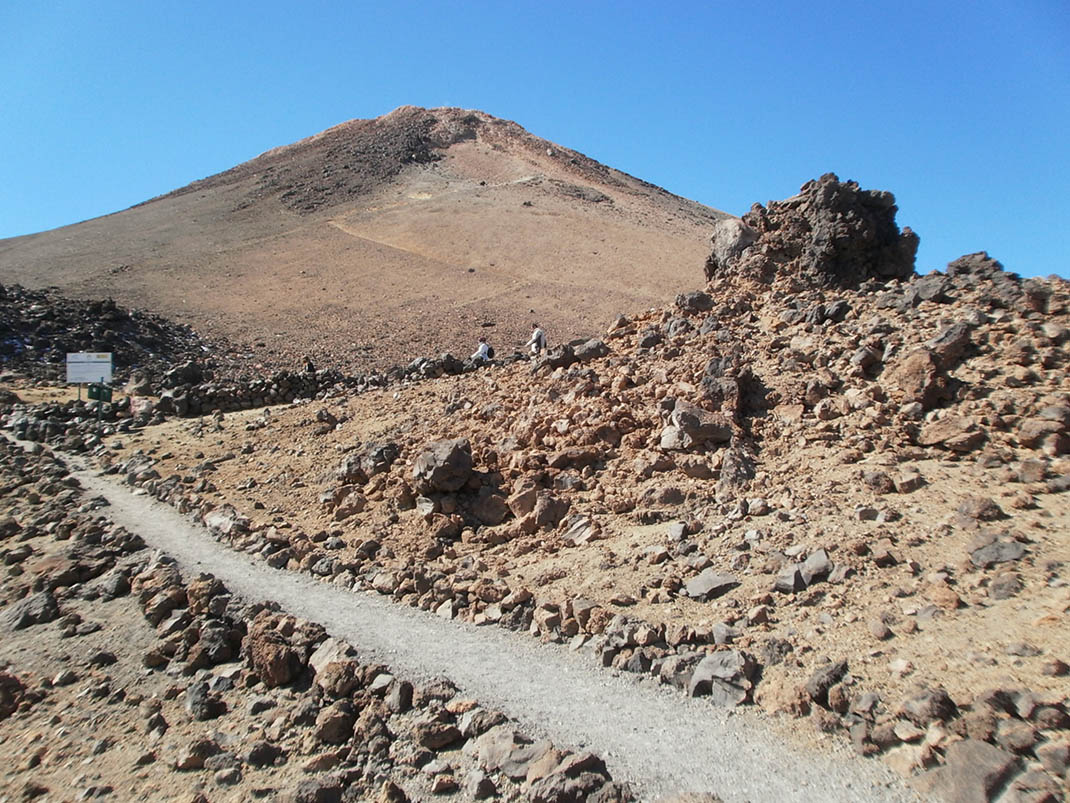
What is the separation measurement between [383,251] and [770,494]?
38.8 metres

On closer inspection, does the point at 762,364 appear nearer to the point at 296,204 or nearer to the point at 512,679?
the point at 512,679

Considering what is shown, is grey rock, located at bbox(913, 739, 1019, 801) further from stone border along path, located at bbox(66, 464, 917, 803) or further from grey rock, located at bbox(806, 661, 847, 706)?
grey rock, located at bbox(806, 661, 847, 706)

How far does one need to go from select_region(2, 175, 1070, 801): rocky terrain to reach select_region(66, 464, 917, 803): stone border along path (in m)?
0.18

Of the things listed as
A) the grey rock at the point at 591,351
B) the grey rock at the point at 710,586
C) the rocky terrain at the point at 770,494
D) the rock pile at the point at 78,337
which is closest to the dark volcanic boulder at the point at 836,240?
the rocky terrain at the point at 770,494

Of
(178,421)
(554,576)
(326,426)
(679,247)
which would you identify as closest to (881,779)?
(554,576)

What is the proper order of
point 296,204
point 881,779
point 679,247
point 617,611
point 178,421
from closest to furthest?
point 881,779 < point 617,611 < point 178,421 < point 679,247 < point 296,204

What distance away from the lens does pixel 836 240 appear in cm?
1080

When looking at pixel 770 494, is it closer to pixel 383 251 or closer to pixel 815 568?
pixel 815 568

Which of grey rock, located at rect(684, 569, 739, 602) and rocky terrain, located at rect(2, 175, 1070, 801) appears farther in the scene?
grey rock, located at rect(684, 569, 739, 602)

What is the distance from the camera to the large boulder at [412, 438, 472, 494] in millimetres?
8750

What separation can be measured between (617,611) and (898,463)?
2910mm

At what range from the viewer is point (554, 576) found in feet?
23.3

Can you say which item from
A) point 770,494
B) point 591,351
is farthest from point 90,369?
point 770,494

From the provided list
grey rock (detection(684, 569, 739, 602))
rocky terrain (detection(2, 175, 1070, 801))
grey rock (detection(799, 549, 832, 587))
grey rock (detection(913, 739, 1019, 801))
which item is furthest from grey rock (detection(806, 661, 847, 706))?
grey rock (detection(684, 569, 739, 602))
